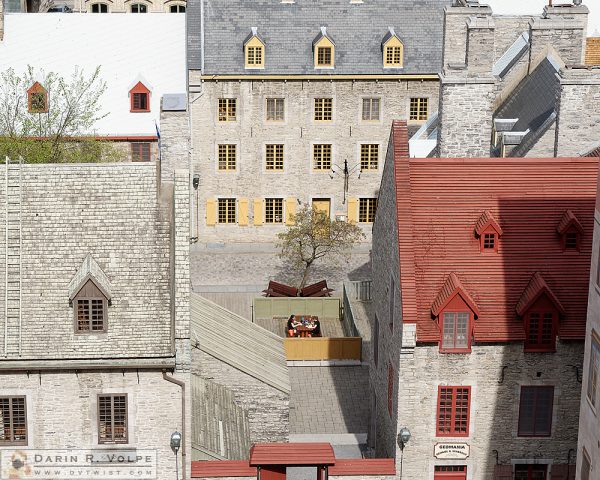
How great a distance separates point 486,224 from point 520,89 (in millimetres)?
17245

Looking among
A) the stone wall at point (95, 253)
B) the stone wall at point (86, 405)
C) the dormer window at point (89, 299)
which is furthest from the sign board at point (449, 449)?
the dormer window at point (89, 299)

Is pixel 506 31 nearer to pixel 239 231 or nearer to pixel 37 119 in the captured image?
pixel 239 231

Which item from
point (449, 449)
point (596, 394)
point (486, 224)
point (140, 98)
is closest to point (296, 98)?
point (140, 98)

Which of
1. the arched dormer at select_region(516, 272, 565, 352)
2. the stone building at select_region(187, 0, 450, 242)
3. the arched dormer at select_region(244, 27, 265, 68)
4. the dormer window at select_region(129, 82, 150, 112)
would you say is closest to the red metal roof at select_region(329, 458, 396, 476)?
the arched dormer at select_region(516, 272, 565, 352)

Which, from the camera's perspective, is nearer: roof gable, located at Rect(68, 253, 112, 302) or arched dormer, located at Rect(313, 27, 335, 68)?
roof gable, located at Rect(68, 253, 112, 302)

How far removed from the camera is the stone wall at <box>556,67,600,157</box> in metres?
49.1

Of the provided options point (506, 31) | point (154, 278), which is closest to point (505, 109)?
point (506, 31)

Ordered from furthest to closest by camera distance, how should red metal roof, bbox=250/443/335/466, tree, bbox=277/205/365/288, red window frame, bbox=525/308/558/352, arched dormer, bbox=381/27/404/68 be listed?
arched dormer, bbox=381/27/404/68 → tree, bbox=277/205/365/288 → red window frame, bbox=525/308/558/352 → red metal roof, bbox=250/443/335/466

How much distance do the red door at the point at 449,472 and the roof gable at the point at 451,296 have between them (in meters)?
5.67

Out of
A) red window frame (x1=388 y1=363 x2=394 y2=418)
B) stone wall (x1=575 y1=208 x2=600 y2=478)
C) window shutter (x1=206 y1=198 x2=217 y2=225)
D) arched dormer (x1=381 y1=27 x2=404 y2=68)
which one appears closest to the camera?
stone wall (x1=575 y1=208 x2=600 y2=478)

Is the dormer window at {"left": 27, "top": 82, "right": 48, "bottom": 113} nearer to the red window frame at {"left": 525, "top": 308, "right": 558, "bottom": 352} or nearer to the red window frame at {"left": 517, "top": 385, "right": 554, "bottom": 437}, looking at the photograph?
the red window frame at {"left": 525, "top": 308, "right": 558, "bottom": 352}

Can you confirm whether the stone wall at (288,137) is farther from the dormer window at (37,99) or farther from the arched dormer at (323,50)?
the dormer window at (37,99)

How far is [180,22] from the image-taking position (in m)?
75.5

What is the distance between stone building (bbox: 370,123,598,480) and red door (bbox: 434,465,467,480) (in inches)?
2.0
